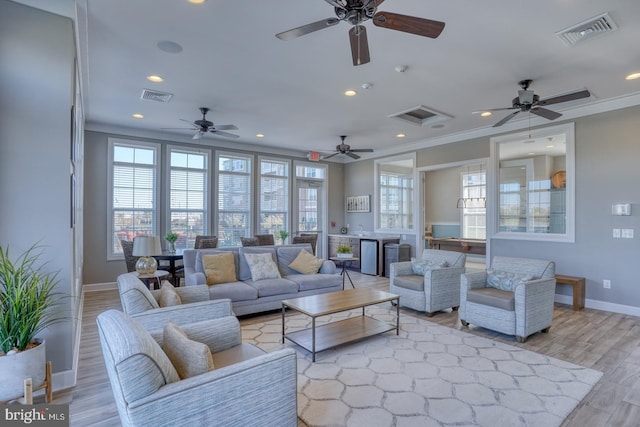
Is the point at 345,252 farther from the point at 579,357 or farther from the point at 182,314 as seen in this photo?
the point at 182,314

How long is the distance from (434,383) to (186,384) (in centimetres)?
206

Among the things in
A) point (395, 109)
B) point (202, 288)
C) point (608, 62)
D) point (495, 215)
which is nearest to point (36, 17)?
point (202, 288)

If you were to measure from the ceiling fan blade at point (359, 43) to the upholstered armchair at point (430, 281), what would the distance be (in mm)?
2911

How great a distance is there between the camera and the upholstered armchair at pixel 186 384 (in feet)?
4.31

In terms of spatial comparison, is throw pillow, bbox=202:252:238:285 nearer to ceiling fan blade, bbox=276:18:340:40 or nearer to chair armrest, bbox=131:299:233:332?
chair armrest, bbox=131:299:233:332

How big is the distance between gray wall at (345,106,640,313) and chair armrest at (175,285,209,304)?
5290 millimetres

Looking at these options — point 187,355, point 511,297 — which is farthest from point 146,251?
point 511,297

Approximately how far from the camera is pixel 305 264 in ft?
16.8

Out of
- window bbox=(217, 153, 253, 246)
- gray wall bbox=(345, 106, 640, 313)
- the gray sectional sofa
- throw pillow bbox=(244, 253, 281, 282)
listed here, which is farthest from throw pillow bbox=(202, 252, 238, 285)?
gray wall bbox=(345, 106, 640, 313)

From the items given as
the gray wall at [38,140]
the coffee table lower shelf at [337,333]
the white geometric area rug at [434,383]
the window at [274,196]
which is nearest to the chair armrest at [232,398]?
the white geometric area rug at [434,383]

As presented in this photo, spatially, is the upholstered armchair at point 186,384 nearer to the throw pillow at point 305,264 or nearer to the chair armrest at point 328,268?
the throw pillow at point 305,264

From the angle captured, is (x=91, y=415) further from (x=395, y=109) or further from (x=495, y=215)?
(x=495, y=215)

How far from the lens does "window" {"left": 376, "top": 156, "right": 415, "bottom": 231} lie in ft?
26.4

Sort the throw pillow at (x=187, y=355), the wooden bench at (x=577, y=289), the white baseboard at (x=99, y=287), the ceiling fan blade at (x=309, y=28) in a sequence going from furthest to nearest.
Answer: the white baseboard at (x=99, y=287)
the wooden bench at (x=577, y=289)
the ceiling fan blade at (x=309, y=28)
the throw pillow at (x=187, y=355)
